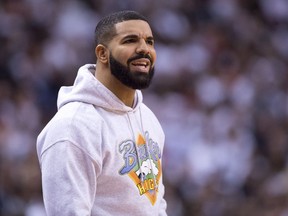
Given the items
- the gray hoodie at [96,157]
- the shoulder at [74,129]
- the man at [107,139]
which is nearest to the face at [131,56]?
the man at [107,139]

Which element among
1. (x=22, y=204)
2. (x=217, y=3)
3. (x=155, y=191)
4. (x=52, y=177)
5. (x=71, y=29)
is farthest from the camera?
(x=217, y=3)

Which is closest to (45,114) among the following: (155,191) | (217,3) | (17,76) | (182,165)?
(17,76)

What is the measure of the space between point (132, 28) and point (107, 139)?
0.54 m

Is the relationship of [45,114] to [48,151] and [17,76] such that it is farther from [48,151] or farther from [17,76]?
[48,151]

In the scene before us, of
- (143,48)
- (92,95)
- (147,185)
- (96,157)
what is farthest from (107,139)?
(143,48)

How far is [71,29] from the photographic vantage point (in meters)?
11.6

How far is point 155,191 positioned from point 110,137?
1.35 ft

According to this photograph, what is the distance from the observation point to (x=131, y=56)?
408 cm

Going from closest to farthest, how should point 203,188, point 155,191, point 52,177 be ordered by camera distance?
point 52,177, point 155,191, point 203,188

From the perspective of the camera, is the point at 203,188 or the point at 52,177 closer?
the point at 52,177

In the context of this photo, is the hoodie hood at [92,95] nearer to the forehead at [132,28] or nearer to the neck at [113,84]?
the neck at [113,84]

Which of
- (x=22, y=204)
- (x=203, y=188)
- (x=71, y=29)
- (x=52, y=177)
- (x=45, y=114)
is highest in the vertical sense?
(x=71, y=29)

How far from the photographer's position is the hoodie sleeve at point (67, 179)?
3824 millimetres

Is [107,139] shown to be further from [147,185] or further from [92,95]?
[147,185]
